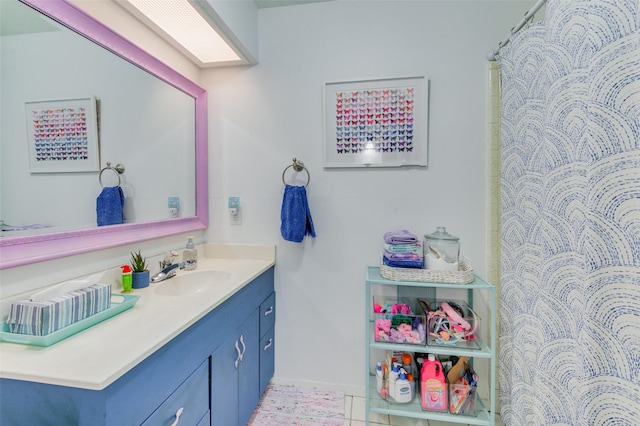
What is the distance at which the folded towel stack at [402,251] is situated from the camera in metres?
1.46

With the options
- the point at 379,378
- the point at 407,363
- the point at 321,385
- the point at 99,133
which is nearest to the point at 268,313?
the point at 321,385

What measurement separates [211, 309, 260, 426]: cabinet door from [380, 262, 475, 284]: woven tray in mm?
791

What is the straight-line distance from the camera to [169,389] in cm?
89

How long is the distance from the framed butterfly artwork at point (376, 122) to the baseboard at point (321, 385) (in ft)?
4.67

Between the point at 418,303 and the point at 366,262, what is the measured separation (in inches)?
15.4

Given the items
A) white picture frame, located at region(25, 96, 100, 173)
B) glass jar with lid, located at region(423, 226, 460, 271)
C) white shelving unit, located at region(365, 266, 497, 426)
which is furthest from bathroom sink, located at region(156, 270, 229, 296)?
glass jar with lid, located at region(423, 226, 460, 271)

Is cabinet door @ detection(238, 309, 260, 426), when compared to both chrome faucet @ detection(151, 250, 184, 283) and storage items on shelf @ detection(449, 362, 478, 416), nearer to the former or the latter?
chrome faucet @ detection(151, 250, 184, 283)

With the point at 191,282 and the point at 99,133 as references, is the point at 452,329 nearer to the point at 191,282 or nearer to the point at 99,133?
the point at 191,282

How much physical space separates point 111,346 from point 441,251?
57.4 inches

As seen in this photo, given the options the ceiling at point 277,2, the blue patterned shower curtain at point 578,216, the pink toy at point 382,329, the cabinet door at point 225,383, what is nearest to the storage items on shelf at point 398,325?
the pink toy at point 382,329

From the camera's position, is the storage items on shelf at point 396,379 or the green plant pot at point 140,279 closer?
the green plant pot at point 140,279

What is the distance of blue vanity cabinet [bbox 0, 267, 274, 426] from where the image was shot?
673mm

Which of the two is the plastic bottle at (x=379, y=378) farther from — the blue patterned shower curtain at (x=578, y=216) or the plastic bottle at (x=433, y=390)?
the blue patterned shower curtain at (x=578, y=216)

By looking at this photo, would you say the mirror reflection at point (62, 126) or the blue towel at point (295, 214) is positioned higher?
the mirror reflection at point (62, 126)
